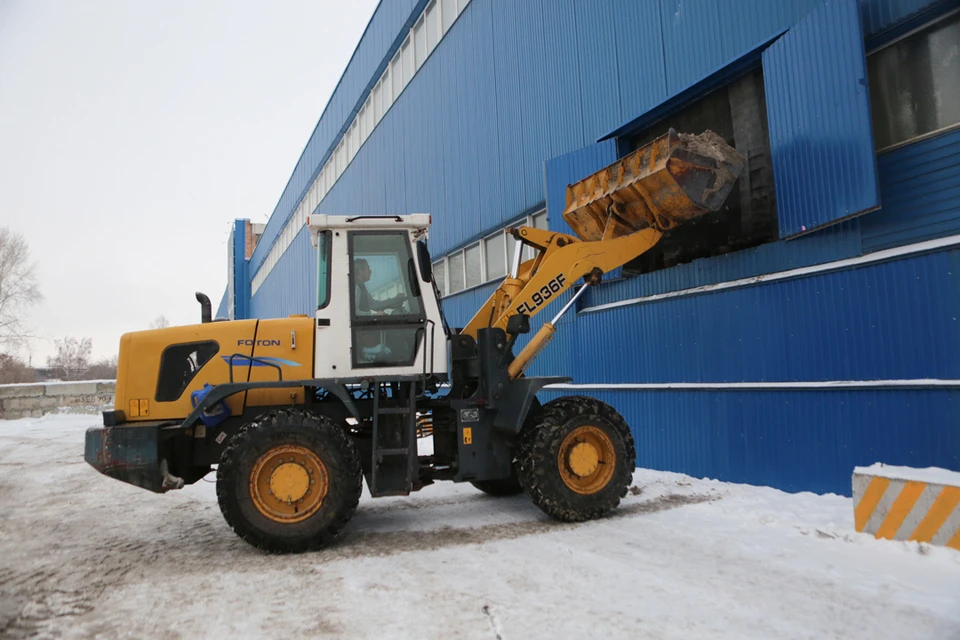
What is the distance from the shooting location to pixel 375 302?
6.00 metres

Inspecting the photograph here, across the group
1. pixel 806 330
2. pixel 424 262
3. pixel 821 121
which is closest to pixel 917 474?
pixel 806 330

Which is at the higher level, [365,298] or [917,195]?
[917,195]

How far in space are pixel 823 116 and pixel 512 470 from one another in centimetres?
465

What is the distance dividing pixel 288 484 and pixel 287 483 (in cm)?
1

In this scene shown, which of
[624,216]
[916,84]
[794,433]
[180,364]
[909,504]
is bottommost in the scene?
[909,504]

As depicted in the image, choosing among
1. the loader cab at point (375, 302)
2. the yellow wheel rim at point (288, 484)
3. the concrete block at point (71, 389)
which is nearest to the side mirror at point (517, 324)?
the loader cab at point (375, 302)

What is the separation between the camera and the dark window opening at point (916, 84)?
216 inches

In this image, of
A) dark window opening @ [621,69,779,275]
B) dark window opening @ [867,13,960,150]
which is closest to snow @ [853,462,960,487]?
dark window opening @ [621,69,779,275]

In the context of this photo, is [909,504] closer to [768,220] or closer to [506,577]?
[506,577]

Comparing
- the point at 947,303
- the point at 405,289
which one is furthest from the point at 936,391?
the point at 405,289

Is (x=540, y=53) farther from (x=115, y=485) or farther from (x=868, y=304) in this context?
(x=115, y=485)

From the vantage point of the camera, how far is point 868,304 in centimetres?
598

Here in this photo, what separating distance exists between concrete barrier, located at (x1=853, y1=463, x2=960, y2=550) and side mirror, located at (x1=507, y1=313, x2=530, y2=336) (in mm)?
3148

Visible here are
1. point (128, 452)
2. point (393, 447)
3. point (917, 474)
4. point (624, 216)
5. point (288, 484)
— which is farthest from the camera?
point (624, 216)
